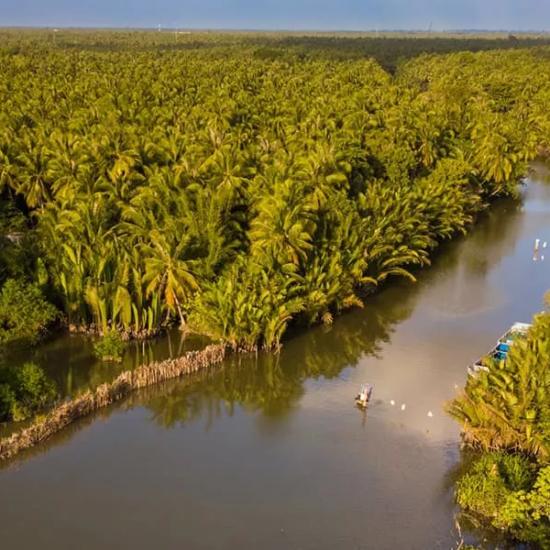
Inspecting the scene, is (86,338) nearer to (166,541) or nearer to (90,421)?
(90,421)

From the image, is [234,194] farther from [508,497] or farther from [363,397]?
[508,497]

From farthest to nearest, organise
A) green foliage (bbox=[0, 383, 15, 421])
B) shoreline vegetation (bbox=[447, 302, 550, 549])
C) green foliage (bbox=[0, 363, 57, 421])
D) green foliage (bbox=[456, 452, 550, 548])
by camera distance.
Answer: green foliage (bbox=[0, 363, 57, 421]) < green foliage (bbox=[0, 383, 15, 421]) < shoreline vegetation (bbox=[447, 302, 550, 549]) < green foliage (bbox=[456, 452, 550, 548])

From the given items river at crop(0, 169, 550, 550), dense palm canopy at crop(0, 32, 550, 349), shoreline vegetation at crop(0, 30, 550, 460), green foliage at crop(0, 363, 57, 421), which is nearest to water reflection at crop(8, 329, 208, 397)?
river at crop(0, 169, 550, 550)

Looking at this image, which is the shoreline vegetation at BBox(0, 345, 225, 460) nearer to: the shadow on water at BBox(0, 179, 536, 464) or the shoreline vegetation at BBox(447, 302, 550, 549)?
the shadow on water at BBox(0, 179, 536, 464)

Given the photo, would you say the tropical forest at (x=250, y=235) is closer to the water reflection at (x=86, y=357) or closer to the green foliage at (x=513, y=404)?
the green foliage at (x=513, y=404)

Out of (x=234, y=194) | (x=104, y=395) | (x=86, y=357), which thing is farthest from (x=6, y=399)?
(x=234, y=194)

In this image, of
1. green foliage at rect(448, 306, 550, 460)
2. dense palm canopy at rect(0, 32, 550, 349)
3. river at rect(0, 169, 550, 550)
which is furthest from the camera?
dense palm canopy at rect(0, 32, 550, 349)
